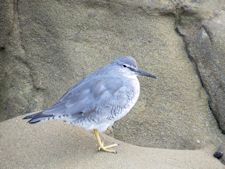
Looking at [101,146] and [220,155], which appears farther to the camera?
[220,155]

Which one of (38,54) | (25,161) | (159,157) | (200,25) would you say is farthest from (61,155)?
(200,25)

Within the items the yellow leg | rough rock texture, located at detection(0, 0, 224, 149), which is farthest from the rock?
the yellow leg

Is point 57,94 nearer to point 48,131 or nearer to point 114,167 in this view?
point 48,131

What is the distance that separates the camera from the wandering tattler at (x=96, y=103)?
4.31 m

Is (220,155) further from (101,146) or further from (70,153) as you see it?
(70,153)

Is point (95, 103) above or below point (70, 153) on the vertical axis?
above

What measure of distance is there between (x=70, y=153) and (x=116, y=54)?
1.15m

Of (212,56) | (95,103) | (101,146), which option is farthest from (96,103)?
(212,56)

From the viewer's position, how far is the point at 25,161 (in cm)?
445

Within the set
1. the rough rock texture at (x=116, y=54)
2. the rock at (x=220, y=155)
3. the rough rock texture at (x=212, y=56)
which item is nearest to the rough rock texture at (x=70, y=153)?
the rock at (x=220, y=155)

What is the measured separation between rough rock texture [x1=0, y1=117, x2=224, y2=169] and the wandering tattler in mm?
168

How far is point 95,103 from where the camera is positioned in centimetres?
433

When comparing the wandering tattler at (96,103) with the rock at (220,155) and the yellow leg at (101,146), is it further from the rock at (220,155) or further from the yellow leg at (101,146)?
the rock at (220,155)

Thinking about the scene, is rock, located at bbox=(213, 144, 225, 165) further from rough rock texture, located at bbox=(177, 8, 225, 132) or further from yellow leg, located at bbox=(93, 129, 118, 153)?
yellow leg, located at bbox=(93, 129, 118, 153)
